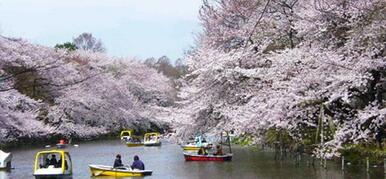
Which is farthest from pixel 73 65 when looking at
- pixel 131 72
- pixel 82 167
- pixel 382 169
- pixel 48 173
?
pixel 382 169

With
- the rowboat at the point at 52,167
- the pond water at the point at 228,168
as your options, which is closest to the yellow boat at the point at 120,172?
the pond water at the point at 228,168

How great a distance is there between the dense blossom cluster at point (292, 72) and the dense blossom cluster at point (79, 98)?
10.4m

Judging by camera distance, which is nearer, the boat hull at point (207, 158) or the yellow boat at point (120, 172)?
the yellow boat at point (120, 172)

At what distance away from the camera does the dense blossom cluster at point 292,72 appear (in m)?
21.5

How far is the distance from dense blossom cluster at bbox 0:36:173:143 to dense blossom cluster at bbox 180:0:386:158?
10358mm

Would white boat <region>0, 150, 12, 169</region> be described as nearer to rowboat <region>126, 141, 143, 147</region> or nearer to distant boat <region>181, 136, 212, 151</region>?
distant boat <region>181, 136, 212, 151</region>

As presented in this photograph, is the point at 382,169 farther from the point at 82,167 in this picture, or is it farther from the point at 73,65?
the point at 73,65

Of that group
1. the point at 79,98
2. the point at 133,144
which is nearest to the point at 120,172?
the point at 133,144

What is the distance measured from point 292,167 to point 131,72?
51468mm

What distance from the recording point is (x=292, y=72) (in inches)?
959

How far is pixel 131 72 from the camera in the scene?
246 feet

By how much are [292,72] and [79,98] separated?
34600mm

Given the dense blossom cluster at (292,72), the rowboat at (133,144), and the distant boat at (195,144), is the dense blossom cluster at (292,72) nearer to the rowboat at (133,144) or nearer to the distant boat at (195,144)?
the distant boat at (195,144)

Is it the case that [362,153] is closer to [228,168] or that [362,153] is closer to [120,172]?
[228,168]
